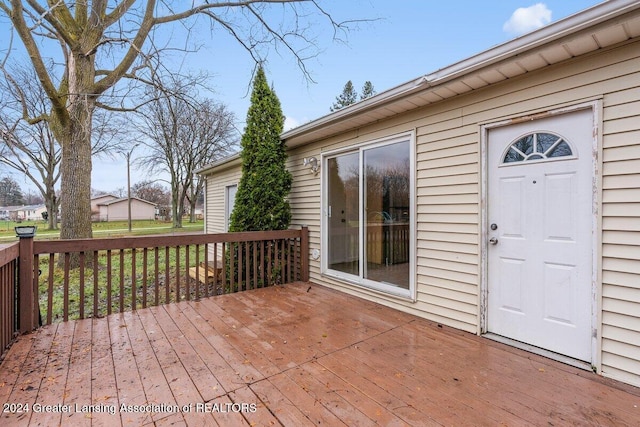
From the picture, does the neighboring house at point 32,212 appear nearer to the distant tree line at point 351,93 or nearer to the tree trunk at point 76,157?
the distant tree line at point 351,93

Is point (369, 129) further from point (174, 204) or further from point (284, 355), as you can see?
point (174, 204)

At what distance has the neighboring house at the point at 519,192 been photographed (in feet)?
6.77

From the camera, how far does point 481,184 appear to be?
2822 mm

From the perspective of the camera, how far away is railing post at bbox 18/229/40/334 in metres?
2.84

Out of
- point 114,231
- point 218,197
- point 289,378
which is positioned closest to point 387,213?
point 289,378

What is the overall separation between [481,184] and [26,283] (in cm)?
430

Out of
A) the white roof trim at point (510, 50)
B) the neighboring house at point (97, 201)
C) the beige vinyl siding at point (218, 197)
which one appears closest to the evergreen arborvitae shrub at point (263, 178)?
the white roof trim at point (510, 50)

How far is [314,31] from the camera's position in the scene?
5809 mm

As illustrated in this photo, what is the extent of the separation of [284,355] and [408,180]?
2226mm

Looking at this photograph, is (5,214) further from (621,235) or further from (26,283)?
(621,235)

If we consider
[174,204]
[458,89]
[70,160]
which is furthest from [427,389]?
[174,204]

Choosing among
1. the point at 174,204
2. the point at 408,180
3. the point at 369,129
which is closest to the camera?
the point at 408,180

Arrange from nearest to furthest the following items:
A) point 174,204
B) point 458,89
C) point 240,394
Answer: point 240,394 < point 458,89 < point 174,204

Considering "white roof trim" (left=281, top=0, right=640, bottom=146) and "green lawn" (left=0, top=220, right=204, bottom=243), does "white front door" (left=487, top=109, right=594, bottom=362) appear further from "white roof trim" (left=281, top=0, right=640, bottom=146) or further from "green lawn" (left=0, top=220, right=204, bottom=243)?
"green lawn" (left=0, top=220, right=204, bottom=243)
